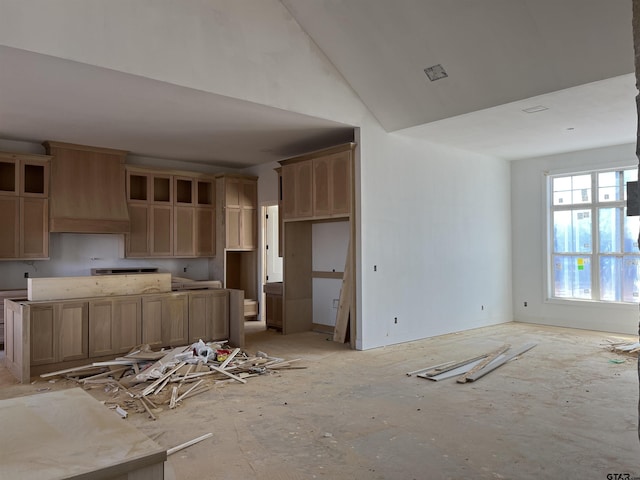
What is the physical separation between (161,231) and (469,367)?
18.5 ft

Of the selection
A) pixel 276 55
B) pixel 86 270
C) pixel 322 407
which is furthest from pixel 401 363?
pixel 86 270

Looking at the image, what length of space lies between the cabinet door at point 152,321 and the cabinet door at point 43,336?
3.28 ft

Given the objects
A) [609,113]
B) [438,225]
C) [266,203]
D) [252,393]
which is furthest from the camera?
[266,203]

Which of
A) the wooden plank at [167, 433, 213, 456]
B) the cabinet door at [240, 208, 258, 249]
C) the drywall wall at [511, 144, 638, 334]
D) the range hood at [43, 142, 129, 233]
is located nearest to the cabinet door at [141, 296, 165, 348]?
the range hood at [43, 142, 129, 233]

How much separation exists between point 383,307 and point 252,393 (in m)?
2.79

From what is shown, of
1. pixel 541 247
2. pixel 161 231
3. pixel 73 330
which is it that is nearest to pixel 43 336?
pixel 73 330

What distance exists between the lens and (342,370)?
5.48 m

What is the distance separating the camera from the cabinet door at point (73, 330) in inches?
211

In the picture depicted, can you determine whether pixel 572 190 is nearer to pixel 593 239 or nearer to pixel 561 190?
pixel 561 190

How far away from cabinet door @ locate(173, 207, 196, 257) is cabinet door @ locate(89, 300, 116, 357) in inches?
116

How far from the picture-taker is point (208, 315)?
6566mm

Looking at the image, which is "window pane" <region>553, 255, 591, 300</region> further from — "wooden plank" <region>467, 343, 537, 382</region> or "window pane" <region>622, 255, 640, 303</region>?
"wooden plank" <region>467, 343, 537, 382</region>

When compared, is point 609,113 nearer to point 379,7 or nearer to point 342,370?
point 379,7

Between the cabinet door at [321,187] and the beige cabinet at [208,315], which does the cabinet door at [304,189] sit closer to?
the cabinet door at [321,187]
